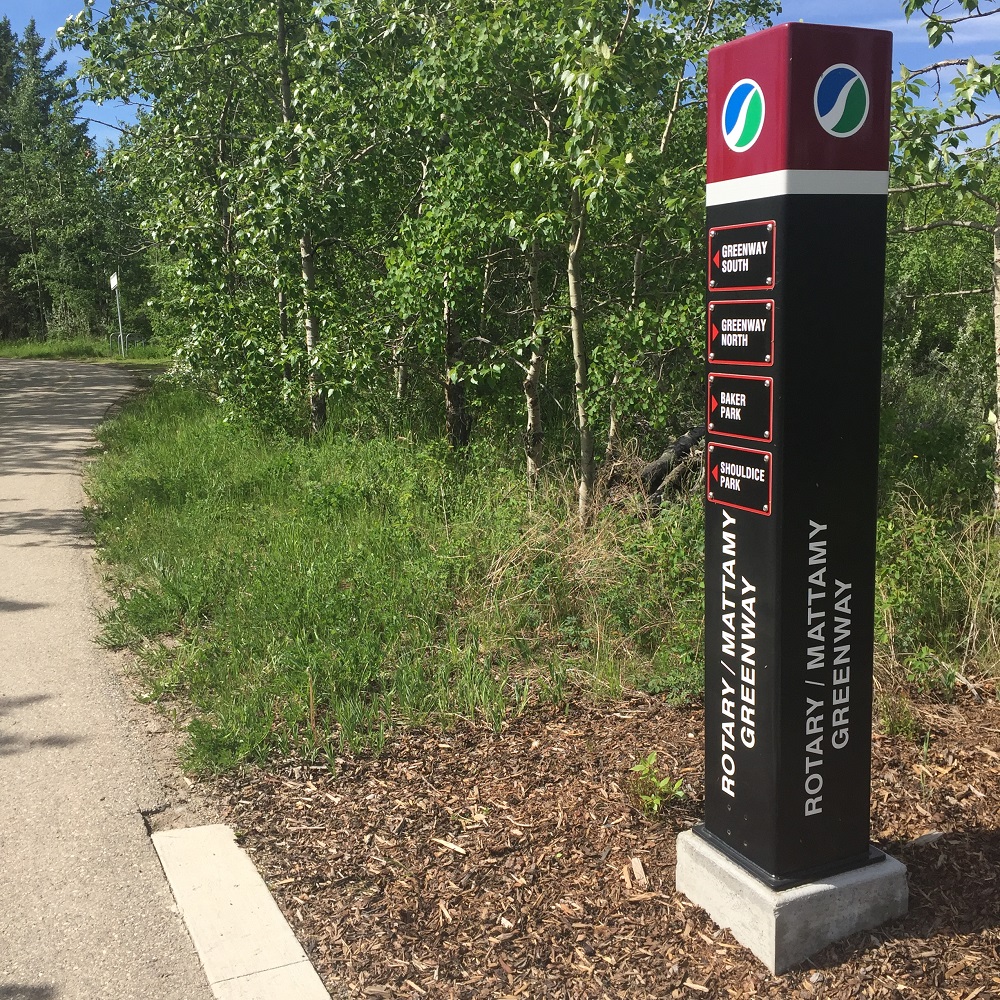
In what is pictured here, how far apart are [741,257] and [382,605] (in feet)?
11.5

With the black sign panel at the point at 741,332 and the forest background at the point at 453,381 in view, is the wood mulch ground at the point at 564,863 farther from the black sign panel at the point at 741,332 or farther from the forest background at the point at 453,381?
the black sign panel at the point at 741,332

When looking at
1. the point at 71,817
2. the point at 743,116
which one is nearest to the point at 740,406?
the point at 743,116

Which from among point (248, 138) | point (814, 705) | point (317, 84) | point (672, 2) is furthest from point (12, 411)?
point (814, 705)

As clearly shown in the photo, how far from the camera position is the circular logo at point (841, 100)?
2.71 m

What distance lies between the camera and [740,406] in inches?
117

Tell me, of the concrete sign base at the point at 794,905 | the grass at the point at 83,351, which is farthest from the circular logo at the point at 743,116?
the grass at the point at 83,351

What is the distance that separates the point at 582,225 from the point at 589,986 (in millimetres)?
5546

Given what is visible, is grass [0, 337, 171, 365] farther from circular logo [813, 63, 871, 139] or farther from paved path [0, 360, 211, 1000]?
circular logo [813, 63, 871, 139]

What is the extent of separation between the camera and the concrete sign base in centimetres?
297

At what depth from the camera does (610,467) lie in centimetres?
800

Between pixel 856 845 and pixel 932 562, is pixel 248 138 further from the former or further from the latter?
pixel 856 845

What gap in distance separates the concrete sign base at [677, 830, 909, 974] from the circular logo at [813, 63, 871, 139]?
7.31 feet

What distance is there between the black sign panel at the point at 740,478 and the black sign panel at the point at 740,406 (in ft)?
0.18

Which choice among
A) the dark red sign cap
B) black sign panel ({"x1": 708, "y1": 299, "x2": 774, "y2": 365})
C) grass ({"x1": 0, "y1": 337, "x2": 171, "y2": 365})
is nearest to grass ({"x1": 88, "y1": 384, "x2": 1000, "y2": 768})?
black sign panel ({"x1": 708, "y1": 299, "x2": 774, "y2": 365})
